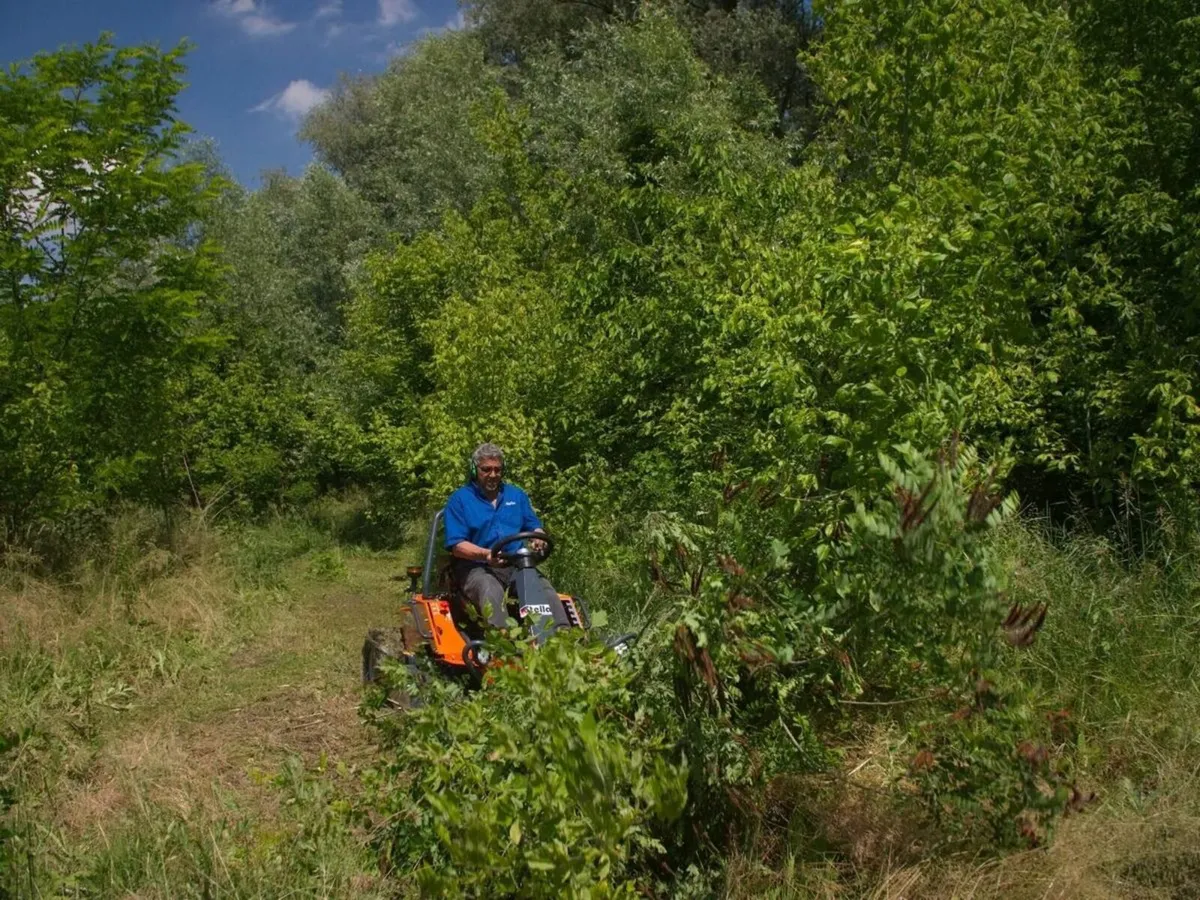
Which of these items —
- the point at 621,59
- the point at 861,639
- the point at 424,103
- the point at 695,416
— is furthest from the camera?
the point at 424,103

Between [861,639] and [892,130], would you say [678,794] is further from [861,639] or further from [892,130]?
[892,130]

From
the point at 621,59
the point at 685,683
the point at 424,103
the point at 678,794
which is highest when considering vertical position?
the point at 424,103

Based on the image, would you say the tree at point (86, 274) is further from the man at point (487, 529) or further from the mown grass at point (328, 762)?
the man at point (487, 529)

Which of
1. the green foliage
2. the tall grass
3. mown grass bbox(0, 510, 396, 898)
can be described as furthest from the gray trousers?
the tall grass

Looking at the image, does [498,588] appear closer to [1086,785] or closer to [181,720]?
[181,720]

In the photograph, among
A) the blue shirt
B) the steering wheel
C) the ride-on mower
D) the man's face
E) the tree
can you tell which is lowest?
the ride-on mower

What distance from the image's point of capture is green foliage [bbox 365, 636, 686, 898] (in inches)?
119

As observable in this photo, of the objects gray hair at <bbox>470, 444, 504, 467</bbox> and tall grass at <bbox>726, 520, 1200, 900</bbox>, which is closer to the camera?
tall grass at <bbox>726, 520, 1200, 900</bbox>

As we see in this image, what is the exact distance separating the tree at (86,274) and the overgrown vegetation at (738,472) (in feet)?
0.13

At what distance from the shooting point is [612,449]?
9.85m

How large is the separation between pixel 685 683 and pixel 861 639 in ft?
2.10

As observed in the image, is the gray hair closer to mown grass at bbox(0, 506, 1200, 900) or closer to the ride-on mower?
the ride-on mower

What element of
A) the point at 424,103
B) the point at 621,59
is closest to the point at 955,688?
the point at 621,59

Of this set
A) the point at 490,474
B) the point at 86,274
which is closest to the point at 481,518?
the point at 490,474
